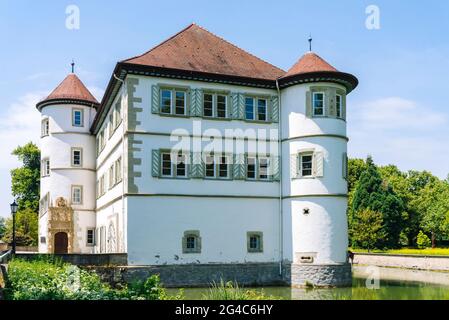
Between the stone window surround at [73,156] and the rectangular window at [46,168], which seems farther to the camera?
the rectangular window at [46,168]

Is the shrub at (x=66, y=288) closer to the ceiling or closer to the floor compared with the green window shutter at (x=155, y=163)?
closer to the floor

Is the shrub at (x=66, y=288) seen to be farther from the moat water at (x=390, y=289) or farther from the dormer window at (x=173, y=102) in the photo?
the dormer window at (x=173, y=102)

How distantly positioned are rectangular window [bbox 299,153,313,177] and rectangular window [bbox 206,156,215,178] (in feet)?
13.5

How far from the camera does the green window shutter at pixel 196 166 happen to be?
25.7m

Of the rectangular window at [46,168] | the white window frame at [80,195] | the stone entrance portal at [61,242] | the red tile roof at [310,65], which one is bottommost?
the stone entrance portal at [61,242]

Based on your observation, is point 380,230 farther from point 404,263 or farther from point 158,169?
point 158,169

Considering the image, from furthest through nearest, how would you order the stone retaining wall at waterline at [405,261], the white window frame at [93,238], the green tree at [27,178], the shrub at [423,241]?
the green tree at [27,178]
the shrub at [423,241]
the white window frame at [93,238]
the stone retaining wall at waterline at [405,261]

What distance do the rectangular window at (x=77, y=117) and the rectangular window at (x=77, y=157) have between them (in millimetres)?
1771

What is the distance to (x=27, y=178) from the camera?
57.8 metres

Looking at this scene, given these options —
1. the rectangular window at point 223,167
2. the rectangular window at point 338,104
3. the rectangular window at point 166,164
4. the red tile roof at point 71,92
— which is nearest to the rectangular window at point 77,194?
the red tile roof at point 71,92

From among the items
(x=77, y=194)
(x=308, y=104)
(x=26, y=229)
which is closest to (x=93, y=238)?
(x=77, y=194)

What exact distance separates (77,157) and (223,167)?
1495cm

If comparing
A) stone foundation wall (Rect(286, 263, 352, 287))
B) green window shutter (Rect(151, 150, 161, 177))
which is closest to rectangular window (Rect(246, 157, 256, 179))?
green window shutter (Rect(151, 150, 161, 177))

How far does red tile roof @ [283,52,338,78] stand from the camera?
26.5m
